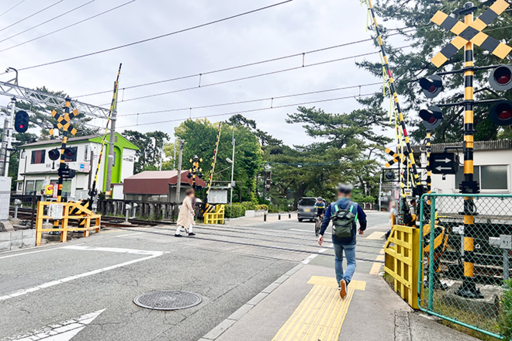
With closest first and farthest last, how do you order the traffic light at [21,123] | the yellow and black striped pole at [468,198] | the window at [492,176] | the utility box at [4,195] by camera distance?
the yellow and black striped pole at [468,198], the utility box at [4,195], the traffic light at [21,123], the window at [492,176]

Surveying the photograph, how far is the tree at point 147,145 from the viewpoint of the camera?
62150 mm

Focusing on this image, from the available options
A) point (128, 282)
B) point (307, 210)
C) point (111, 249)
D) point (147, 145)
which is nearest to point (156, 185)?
point (307, 210)

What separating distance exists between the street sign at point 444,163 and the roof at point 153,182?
20.2 m

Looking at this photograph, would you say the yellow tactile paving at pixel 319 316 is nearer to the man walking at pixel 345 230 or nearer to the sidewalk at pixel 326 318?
the sidewalk at pixel 326 318

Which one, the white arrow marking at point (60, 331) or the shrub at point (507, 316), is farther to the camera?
the white arrow marking at point (60, 331)

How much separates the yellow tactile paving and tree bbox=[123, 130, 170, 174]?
59.4 metres

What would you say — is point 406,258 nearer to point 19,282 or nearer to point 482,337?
point 482,337

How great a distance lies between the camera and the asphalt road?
14.0 feet

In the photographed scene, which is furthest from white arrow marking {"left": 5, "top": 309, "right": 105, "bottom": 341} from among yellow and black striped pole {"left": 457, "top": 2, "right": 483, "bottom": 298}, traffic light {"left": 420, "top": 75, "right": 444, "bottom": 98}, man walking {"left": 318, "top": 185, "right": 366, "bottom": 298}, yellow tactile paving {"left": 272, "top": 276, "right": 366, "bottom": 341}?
traffic light {"left": 420, "top": 75, "right": 444, "bottom": 98}

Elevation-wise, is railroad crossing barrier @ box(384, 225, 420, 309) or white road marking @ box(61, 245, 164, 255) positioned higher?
railroad crossing barrier @ box(384, 225, 420, 309)

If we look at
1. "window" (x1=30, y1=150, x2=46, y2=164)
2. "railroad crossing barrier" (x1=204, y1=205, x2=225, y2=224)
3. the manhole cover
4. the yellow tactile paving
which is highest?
"window" (x1=30, y1=150, x2=46, y2=164)

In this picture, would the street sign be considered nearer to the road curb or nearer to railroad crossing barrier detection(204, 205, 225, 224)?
the road curb

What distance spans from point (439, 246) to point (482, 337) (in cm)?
245

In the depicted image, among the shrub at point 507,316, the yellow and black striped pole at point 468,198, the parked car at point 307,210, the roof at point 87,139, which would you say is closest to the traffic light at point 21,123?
the yellow and black striped pole at point 468,198
